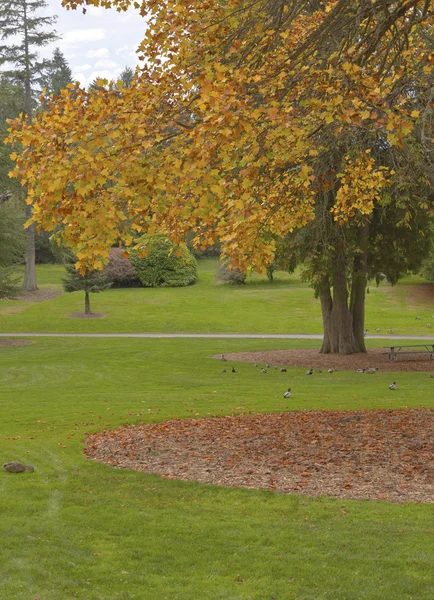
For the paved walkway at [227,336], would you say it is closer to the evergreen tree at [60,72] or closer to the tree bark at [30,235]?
the tree bark at [30,235]

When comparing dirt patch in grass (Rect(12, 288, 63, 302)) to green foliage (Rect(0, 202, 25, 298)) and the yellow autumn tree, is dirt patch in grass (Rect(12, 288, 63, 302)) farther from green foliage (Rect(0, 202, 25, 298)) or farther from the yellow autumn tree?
the yellow autumn tree

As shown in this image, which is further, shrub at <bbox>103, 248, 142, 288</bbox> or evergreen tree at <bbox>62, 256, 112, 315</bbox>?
shrub at <bbox>103, 248, 142, 288</bbox>

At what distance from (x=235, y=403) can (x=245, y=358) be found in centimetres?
979

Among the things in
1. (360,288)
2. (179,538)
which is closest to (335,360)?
(360,288)

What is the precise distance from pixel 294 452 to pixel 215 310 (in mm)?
30578

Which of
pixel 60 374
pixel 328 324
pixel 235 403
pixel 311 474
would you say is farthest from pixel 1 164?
pixel 311 474

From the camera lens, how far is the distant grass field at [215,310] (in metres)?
35.8

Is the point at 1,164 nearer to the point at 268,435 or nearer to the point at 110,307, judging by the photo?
the point at 110,307

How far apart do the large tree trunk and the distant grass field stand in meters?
10.3

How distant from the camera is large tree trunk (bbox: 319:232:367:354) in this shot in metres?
A: 23.8

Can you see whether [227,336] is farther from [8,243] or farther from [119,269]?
[119,269]

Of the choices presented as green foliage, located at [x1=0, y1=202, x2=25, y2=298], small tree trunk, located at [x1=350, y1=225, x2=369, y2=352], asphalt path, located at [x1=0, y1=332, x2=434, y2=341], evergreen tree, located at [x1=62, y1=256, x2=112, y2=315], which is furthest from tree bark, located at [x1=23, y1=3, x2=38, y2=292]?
small tree trunk, located at [x1=350, y1=225, x2=369, y2=352]

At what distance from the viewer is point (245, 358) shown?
24.1m

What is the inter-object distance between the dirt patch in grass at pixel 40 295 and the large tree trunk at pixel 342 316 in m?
23.9
